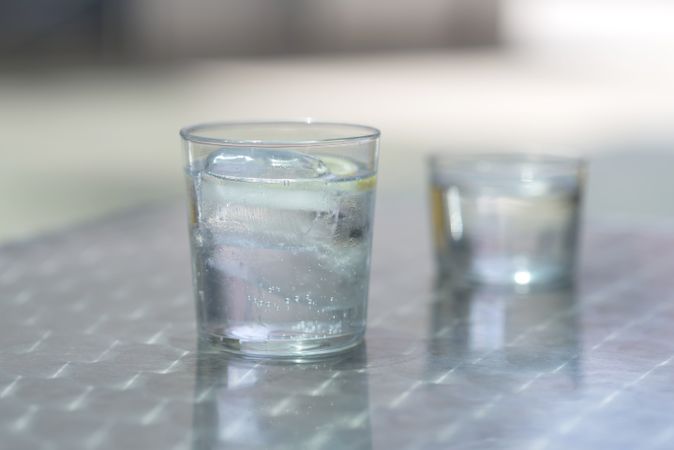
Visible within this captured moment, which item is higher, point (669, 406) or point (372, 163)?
point (372, 163)

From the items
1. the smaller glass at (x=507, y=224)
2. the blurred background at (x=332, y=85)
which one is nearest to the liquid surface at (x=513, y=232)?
the smaller glass at (x=507, y=224)

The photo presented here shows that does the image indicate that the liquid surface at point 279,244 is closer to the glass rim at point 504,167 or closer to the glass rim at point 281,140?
the glass rim at point 281,140

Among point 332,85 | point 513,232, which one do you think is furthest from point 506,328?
point 332,85

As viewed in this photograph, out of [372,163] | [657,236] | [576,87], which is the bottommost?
[576,87]

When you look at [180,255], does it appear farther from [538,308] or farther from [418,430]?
[418,430]

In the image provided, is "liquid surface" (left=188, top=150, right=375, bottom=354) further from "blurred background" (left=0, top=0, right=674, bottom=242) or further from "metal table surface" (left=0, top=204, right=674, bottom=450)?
"blurred background" (left=0, top=0, right=674, bottom=242)

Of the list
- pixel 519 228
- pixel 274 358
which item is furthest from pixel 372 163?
pixel 519 228
